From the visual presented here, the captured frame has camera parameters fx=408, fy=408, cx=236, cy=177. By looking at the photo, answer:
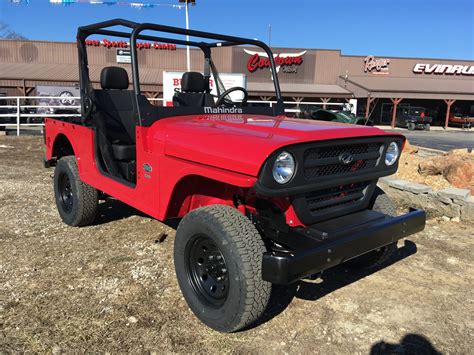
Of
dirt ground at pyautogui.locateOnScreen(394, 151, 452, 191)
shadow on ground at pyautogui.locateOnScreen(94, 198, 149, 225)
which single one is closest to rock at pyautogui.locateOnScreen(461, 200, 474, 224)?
dirt ground at pyautogui.locateOnScreen(394, 151, 452, 191)

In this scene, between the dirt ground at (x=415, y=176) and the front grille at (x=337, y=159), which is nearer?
the front grille at (x=337, y=159)

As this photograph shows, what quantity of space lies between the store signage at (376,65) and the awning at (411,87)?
1.88 ft

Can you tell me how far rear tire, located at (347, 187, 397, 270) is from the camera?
3.43 m

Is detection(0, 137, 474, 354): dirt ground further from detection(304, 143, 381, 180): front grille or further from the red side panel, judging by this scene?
detection(304, 143, 381, 180): front grille

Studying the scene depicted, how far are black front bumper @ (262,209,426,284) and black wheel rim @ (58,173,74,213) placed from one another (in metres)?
3.20

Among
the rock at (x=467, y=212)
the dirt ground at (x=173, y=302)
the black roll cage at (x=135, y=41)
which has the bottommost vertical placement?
the dirt ground at (x=173, y=302)

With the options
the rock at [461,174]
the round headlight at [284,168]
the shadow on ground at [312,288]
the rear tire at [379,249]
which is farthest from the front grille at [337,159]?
the rock at [461,174]

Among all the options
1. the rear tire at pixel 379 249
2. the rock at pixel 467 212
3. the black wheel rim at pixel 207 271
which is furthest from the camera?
the rock at pixel 467 212

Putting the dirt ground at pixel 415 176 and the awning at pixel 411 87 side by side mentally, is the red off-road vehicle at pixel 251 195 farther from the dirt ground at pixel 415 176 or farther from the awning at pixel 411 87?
the awning at pixel 411 87

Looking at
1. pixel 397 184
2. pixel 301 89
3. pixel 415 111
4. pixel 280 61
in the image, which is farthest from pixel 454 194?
pixel 280 61

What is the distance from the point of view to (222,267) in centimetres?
277

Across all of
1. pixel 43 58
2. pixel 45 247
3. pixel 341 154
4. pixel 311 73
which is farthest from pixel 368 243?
pixel 43 58

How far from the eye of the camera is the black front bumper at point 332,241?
235cm

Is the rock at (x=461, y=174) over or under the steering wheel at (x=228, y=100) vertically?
under
